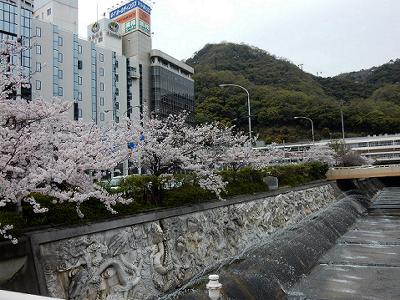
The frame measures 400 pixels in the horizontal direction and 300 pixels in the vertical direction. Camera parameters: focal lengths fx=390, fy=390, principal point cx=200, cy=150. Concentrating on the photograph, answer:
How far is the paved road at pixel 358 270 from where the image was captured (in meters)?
11.9

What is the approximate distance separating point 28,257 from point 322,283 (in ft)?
31.0

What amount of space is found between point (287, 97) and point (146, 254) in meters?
95.7

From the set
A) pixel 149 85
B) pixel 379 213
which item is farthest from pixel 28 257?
pixel 149 85

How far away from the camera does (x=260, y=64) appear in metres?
128

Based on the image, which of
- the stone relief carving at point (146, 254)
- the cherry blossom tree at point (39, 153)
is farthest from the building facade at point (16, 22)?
the cherry blossom tree at point (39, 153)

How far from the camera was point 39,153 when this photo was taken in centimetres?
→ 849

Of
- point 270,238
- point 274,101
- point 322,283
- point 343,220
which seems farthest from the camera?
point 274,101

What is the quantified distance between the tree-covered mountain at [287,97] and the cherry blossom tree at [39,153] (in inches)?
2405

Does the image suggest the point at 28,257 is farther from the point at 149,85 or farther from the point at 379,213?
the point at 149,85

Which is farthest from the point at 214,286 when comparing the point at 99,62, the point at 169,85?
the point at 169,85

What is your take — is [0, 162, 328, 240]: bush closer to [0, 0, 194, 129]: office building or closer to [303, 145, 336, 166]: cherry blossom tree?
[0, 0, 194, 129]: office building

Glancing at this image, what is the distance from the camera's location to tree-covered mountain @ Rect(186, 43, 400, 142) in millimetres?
87000

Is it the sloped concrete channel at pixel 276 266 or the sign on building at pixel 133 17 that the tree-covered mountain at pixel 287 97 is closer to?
the sign on building at pixel 133 17

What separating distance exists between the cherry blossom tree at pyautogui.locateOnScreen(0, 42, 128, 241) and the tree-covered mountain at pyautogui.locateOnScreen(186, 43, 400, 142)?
2405 inches
